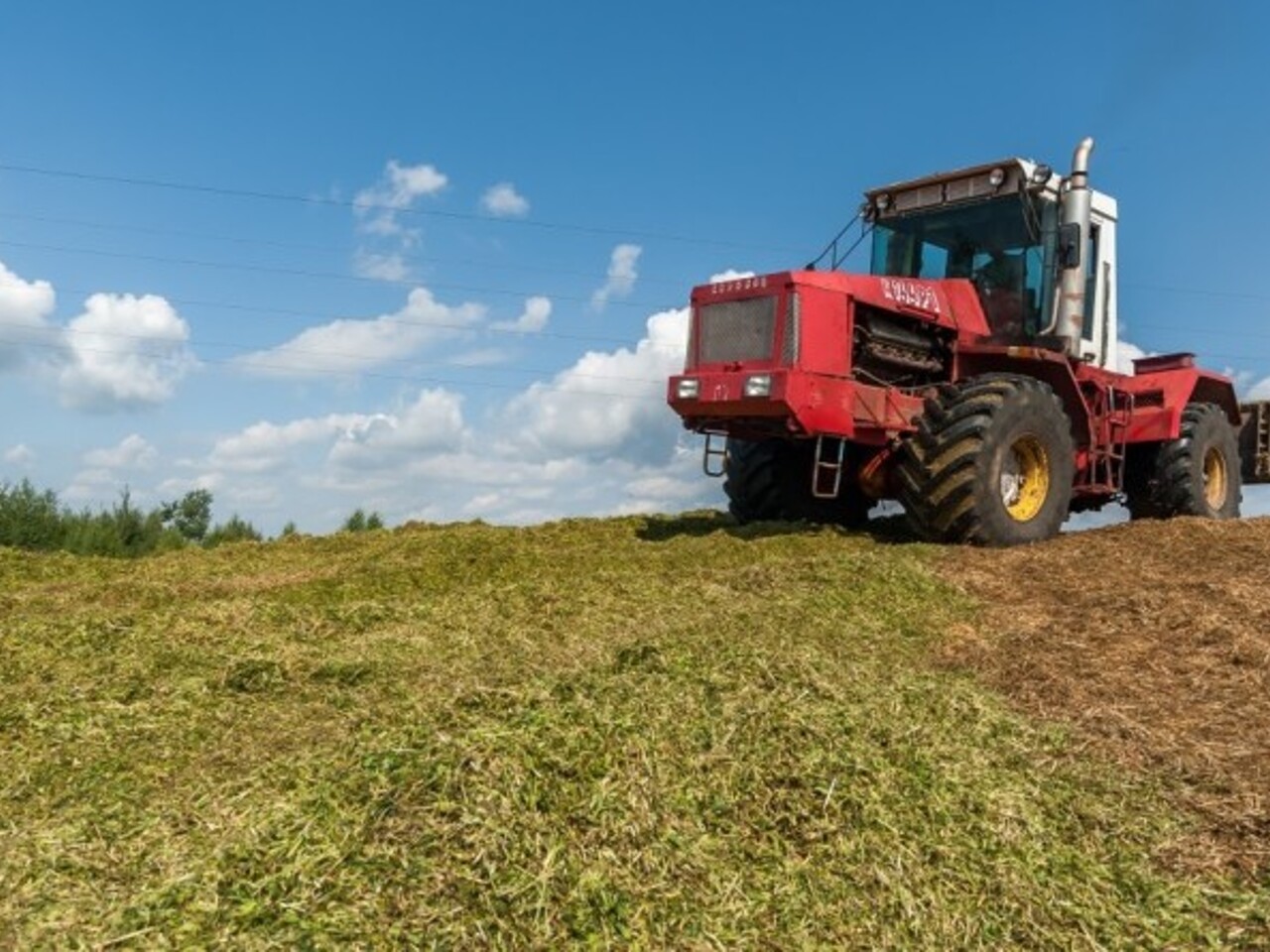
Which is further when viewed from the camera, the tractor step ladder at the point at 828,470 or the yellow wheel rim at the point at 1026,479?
the yellow wheel rim at the point at 1026,479

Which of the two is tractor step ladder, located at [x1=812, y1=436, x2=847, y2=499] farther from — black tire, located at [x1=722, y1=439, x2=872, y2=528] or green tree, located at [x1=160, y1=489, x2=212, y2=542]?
green tree, located at [x1=160, y1=489, x2=212, y2=542]

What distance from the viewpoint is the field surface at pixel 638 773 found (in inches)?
124

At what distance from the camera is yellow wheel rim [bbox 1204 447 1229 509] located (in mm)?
12852

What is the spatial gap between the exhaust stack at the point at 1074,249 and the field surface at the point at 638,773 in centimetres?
373

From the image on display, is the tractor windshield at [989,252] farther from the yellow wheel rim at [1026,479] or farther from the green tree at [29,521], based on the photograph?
→ the green tree at [29,521]

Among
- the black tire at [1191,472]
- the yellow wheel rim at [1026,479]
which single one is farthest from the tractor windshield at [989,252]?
the black tire at [1191,472]

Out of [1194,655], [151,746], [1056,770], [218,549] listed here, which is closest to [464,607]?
[151,746]

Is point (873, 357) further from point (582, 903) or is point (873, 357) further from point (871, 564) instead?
point (582, 903)

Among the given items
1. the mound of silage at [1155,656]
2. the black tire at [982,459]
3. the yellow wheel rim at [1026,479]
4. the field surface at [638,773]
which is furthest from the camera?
the yellow wheel rim at [1026,479]

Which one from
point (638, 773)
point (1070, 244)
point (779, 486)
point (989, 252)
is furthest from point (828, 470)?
point (638, 773)

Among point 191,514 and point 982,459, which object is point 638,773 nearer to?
point 982,459

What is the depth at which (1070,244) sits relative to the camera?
31.7 feet

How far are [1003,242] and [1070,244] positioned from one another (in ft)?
2.71

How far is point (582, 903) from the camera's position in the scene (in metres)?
3.12
